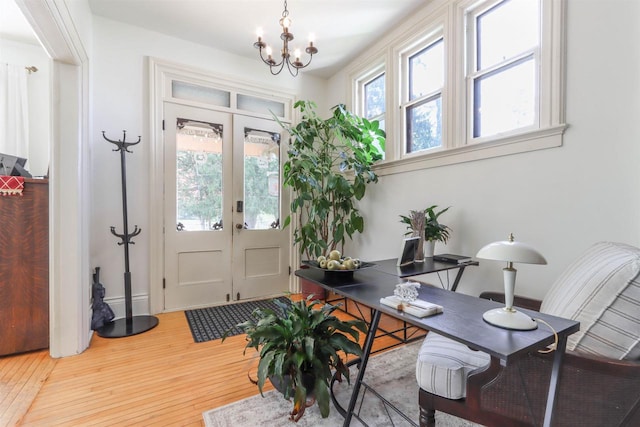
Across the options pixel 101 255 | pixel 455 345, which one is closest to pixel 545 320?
pixel 455 345

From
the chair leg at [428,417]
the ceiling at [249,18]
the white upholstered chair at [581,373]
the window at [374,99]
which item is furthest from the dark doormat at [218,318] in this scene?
the ceiling at [249,18]

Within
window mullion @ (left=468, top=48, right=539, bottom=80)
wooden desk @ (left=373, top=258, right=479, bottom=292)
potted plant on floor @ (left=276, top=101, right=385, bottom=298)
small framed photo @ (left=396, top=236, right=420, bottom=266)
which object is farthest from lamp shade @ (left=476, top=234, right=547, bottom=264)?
potted plant on floor @ (left=276, top=101, right=385, bottom=298)

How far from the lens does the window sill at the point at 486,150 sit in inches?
75.2

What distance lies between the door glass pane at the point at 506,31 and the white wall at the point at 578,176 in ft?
0.92

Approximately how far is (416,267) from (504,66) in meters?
1.68

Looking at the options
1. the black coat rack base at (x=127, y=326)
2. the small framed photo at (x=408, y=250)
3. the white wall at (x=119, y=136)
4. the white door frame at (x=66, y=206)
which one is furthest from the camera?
the white wall at (x=119, y=136)

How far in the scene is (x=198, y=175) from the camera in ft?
11.1

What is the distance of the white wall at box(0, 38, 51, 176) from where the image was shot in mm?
2930

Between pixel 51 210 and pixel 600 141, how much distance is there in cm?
375

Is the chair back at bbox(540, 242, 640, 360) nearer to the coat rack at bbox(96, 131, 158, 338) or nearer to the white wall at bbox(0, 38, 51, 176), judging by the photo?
the coat rack at bbox(96, 131, 158, 338)

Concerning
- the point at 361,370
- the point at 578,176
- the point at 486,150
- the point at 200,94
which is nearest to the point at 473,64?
the point at 486,150

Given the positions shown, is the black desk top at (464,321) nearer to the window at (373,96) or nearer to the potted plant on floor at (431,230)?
the potted plant on floor at (431,230)

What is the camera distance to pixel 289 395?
1554 millimetres

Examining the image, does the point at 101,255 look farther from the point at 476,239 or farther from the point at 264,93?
the point at 476,239
